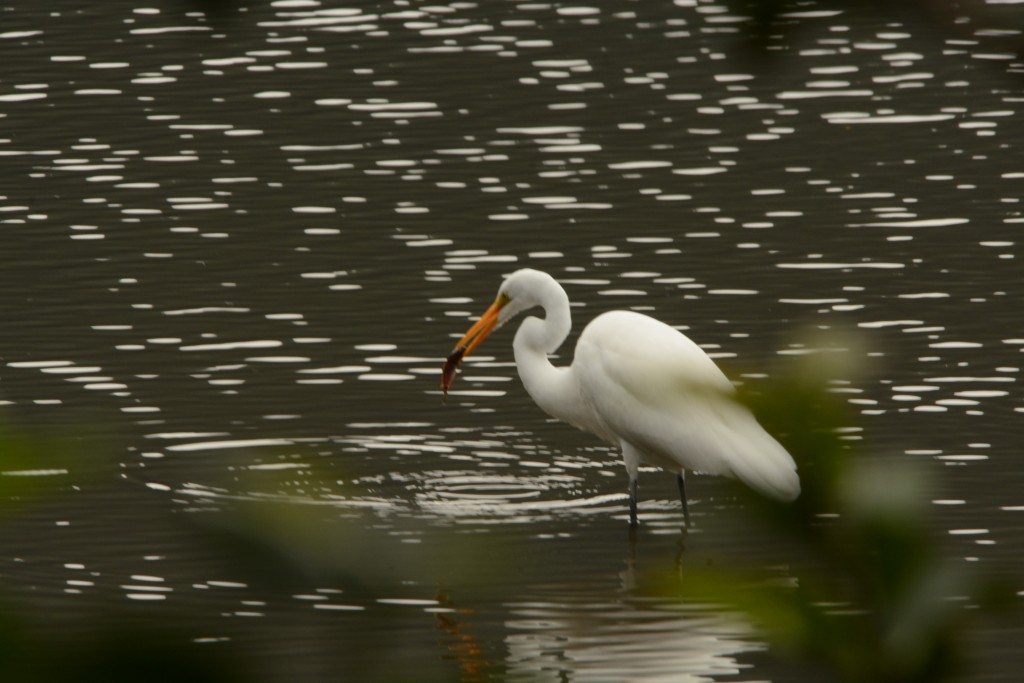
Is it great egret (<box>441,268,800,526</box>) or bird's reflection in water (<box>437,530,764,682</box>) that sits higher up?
great egret (<box>441,268,800,526</box>)

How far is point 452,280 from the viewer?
12742 millimetres

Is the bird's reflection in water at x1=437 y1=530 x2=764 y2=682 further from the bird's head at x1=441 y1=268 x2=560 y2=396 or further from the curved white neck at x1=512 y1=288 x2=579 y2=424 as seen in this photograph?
the bird's head at x1=441 y1=268 x2=560 y2=396

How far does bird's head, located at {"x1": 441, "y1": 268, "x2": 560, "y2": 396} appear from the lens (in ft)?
29.2

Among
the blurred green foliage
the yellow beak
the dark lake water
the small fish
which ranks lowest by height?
the dark lake water

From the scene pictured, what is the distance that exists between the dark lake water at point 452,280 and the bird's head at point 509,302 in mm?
510

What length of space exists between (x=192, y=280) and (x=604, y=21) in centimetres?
1031

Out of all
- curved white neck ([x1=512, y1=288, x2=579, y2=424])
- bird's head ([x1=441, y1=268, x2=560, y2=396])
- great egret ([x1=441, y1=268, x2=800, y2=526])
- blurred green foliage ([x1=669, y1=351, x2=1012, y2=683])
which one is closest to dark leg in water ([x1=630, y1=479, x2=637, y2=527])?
great egret ([x1=441, y1=268, x2=800, y2=526])

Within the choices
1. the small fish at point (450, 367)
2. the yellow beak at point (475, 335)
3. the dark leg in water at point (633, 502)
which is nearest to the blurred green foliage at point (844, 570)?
the dark leg in water at point (633, 502)

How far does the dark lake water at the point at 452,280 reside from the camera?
83.8 inches

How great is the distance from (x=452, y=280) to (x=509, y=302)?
364 cm

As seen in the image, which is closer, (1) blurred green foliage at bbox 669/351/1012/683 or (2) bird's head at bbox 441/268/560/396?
(1) blurred green foliage at bbox 669/351/1012/683

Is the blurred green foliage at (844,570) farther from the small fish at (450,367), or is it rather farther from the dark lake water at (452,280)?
the small fish at (450,367)

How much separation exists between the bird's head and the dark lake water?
0.51m

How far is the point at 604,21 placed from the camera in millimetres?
22172
